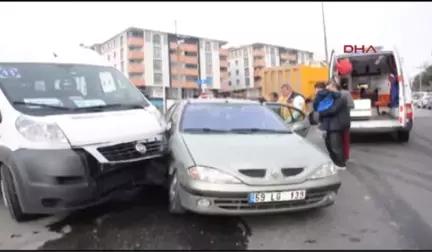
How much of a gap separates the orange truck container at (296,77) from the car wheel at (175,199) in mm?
11134

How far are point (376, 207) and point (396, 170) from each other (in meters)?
2.37

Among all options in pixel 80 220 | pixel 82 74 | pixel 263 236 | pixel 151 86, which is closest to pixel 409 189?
pixel 263 236

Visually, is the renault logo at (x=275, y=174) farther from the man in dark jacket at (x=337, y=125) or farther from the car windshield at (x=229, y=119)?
the man in dark jacket at (x=337, y=125)

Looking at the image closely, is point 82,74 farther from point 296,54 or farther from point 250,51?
point 296,54

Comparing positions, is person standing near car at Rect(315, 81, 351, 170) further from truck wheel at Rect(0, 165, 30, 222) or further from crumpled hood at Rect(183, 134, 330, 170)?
truck wheel at Rect(0, 165, 30, 222)

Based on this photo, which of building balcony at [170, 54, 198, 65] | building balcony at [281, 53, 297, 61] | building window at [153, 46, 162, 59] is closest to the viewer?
building window at [153, 46, 162, 59]

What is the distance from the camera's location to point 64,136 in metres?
4.18

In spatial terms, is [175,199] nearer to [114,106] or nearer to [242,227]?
[242,227]

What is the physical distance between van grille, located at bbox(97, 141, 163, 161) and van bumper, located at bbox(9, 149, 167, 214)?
13 centimetres

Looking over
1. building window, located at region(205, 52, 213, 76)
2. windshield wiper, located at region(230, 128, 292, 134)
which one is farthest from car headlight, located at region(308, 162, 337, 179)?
building window, located at region(205, 52, 213, 76)

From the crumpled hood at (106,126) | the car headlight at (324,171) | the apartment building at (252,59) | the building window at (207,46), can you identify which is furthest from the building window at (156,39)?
the car headlight at (324,171)

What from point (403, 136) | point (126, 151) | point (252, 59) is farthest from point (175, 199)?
point (252, 59)

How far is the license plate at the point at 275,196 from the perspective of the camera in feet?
12.7

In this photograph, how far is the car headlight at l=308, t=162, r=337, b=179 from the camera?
13.7 ft
